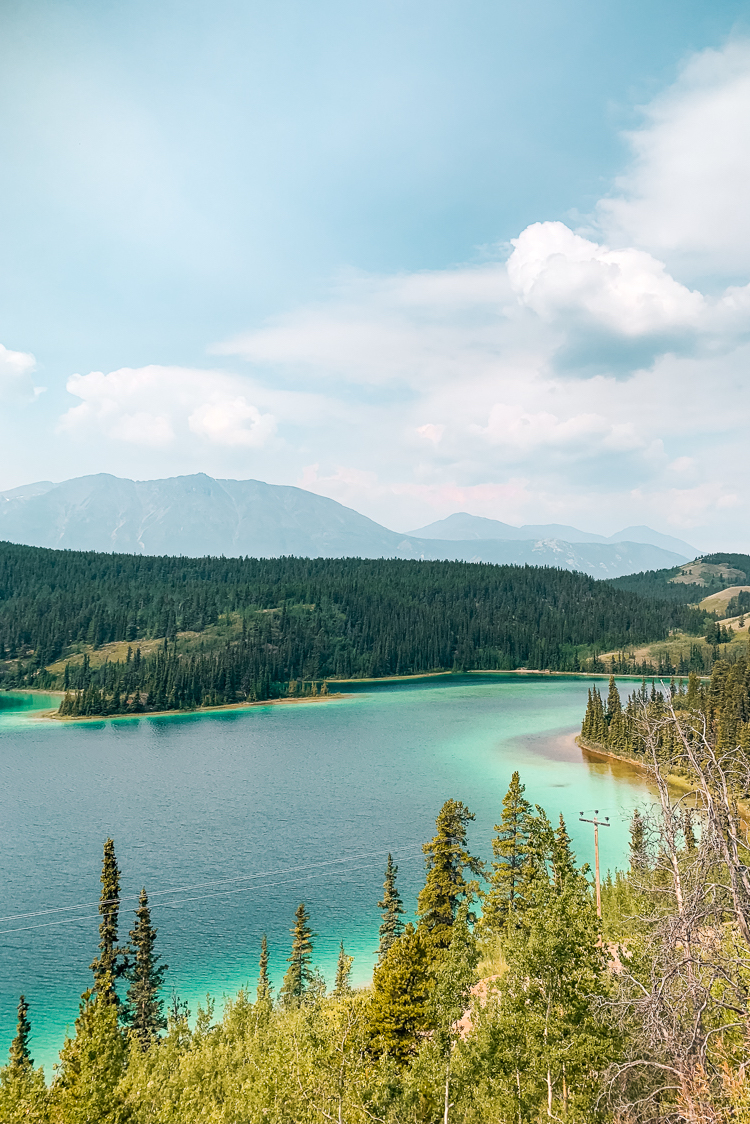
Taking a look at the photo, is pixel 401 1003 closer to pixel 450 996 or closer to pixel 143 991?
pixel 450 996

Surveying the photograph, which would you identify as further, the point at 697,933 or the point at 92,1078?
the point at 92,1078

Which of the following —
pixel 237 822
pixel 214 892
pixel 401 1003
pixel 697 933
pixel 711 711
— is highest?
pixel 697 933

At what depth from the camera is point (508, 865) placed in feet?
150

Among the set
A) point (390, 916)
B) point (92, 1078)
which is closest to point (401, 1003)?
point (92, 1078)

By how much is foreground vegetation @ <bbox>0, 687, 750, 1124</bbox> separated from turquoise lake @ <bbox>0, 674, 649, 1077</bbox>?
15112 millimetres

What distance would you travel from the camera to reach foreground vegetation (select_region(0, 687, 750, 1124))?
1499 cm

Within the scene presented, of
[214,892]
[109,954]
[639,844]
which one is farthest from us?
[214,892]

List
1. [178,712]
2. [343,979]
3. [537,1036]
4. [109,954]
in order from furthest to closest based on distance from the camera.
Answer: [178,712], [343,979], [109,954], [537,1036]

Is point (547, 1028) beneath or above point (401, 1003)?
above

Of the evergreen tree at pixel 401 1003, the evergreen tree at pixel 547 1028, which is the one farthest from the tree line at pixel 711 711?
the evergreen tree at pixel 547 1028

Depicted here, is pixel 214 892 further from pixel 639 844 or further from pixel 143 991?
pixel 639 844

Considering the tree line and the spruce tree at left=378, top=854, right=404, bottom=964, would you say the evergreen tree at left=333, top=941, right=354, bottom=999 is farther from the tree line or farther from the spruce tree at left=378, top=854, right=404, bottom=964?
the tree line

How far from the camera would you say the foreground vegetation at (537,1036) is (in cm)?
1499

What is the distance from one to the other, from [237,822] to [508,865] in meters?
42.0
